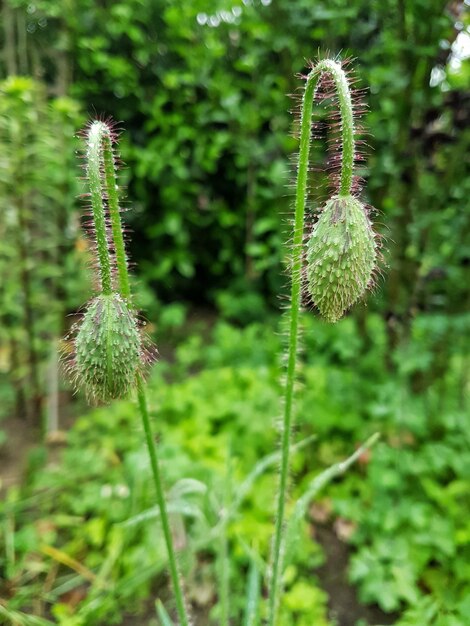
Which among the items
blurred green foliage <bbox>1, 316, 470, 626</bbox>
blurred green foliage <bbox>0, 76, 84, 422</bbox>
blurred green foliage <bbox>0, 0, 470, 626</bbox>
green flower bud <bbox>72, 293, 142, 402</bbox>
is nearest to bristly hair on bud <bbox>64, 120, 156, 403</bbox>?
green flower bud <bbox>72, 293, 142, 402</bbox>

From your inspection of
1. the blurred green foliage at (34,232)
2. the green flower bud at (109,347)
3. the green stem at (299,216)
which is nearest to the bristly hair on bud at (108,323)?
the green flower bud at (109,347)

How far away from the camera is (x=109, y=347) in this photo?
2.65 ft

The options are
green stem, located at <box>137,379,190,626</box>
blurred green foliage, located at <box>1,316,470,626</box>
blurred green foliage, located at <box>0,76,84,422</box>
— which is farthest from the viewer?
blurred green foliage, located at <box>0,76,84,422</box>

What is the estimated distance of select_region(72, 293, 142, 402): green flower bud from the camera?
814 millimetres

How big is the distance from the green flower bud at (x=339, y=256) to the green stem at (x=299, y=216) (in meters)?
0.03

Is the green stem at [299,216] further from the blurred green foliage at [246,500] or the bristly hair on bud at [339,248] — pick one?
the blurred green foliage at [246,500]

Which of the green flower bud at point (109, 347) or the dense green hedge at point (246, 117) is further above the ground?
the dense green hedge at point (246, 117)

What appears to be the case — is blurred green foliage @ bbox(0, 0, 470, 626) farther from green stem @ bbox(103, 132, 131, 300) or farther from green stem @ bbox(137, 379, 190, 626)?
green stem @ bbox(103, 132, 131, 300)

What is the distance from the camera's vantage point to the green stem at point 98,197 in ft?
2.48

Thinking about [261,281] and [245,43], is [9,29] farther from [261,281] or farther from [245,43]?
[261,281]

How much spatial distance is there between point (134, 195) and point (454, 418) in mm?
2489

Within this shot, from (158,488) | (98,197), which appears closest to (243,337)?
(158,488)

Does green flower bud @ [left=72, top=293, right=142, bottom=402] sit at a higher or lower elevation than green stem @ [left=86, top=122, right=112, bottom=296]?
lower

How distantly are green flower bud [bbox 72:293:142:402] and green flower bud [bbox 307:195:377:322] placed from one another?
1.00 feet
